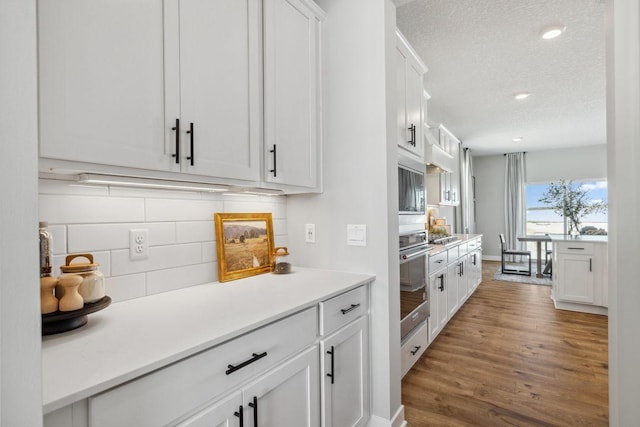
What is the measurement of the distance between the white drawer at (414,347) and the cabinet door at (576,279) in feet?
8.08

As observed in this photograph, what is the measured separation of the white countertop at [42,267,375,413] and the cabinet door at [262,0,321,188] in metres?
0.56

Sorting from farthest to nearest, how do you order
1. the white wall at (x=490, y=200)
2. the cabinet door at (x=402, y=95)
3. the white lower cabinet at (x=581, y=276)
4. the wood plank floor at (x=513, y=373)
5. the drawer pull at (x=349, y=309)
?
the white wall at (x=490, y=200) < the white lower cabinet at (x=581, y=276) < the cabinet door at (x=402, y=95) < the wood plank floor at (x=513, y=373) < the drawer pull at (x=349, y=309)

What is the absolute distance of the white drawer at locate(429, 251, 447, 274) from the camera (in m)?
2.70

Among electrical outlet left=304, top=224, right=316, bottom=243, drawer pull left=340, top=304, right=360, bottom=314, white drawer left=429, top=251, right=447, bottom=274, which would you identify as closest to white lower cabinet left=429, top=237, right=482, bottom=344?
→ white drawer left=429, top=251, right=447, bottom=274

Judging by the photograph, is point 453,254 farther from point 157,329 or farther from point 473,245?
point 157,329

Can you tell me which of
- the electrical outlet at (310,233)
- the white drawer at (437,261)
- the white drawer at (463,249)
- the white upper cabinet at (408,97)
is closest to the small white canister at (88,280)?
the electrical outlet at (310,233)

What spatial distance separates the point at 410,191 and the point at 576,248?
307 cm

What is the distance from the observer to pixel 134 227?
4.28ft

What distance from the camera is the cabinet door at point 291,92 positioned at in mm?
1523

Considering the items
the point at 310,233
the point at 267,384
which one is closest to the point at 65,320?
the point at 267,384

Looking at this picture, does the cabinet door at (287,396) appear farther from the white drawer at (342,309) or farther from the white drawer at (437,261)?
the white drawer at (437,261)

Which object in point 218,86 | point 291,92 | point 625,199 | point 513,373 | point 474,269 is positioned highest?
point 291,92

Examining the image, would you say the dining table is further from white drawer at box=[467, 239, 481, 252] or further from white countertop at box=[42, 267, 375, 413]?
white countertop at box=[42, 267, 375, 413]

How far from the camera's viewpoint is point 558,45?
9.22 ft
